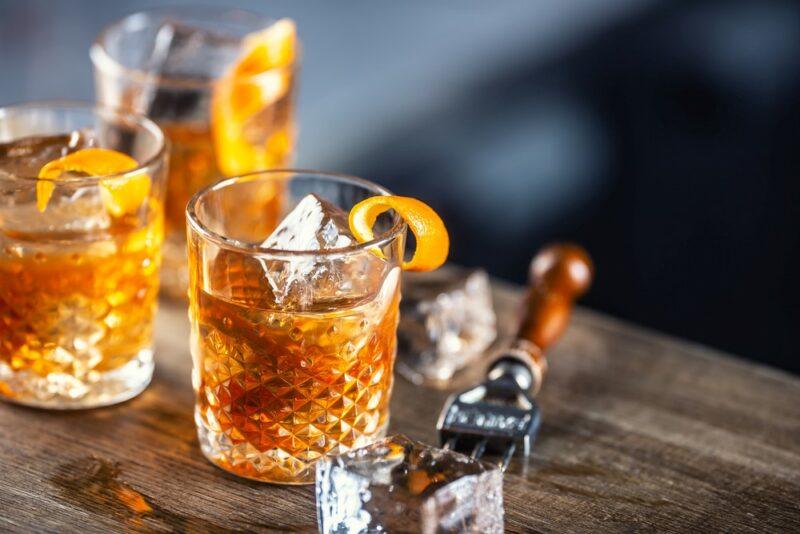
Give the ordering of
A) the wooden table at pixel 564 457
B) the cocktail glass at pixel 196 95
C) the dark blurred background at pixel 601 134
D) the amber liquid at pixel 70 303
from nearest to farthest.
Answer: the wooden table at pixel 564 457 < the amber liquid at pixel 70 303 < the cocktail glass at pixel 196 95 < the dark blurred background at pixel 601 134

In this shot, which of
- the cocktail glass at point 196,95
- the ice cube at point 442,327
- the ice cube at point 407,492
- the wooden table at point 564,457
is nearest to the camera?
the ice cube at point 407,492

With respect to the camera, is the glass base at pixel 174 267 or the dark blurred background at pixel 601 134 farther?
the dark blurred background at pixel 601 134

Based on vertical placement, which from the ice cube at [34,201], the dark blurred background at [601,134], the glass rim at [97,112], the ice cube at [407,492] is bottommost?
the dark blurred background at [601,134]

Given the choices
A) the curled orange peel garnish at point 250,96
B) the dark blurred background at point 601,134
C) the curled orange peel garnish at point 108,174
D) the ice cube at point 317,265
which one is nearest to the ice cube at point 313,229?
the ice cube at point 317,265

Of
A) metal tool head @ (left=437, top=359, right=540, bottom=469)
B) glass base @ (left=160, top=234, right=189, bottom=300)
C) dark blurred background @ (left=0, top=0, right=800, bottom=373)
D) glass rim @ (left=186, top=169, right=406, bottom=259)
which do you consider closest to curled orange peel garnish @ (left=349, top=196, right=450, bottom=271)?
glass rim @ (left=186, top=169, right=406, bottom=259)

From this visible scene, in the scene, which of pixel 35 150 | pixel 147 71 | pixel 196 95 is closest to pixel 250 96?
pixel 196 95

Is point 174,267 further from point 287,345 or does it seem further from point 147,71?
point 287,345

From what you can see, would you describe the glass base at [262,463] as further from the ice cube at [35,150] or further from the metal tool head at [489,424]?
the ice cube at [35,150]
